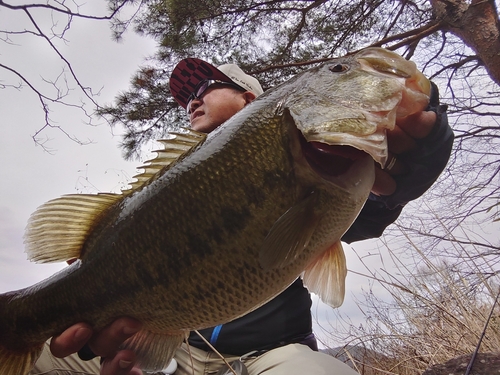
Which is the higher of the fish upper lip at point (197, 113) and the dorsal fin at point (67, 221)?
the fish upper lip at point (197, 113)

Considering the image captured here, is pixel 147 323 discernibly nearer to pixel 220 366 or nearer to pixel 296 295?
pixel 220 366

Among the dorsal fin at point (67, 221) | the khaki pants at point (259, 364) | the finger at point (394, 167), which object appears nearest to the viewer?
the dorsal fin at point (67, 221)

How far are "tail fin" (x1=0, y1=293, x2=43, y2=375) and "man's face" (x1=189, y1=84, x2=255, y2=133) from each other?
1.32 m

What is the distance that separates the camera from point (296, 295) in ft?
6.08

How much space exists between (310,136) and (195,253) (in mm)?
438

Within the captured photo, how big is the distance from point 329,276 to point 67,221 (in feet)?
2.75

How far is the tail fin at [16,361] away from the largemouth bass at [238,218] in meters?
0.12

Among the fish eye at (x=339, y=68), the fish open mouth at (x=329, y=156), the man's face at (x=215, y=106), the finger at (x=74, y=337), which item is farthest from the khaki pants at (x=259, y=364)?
the man's face at (x=215, y=106)

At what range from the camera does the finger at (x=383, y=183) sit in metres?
1.33

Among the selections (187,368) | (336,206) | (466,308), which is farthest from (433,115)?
(466,308)

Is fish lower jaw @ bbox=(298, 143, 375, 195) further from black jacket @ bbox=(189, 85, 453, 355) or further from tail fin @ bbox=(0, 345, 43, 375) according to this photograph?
tail fin @ bbox=(0, 345, 43, 375)

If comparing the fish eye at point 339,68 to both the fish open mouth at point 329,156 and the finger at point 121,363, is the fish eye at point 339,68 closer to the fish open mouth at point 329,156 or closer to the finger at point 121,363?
the fish open mouth at point 329,156

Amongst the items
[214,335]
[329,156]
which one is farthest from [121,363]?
[329,156]

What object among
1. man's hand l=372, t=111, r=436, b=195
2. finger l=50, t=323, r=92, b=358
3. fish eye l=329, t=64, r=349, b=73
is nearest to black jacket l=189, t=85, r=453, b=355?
man's hand l=372, t=111, r=436, b=195
